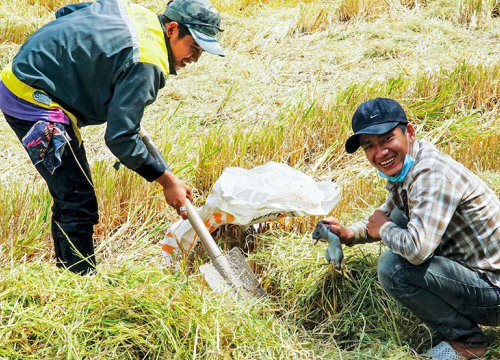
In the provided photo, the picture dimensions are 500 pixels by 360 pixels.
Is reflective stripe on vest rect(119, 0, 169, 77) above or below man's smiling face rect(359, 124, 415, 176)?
above

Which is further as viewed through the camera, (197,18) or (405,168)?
(197,18)

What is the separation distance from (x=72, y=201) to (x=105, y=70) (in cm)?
60

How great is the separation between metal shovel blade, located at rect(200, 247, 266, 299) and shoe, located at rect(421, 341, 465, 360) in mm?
793

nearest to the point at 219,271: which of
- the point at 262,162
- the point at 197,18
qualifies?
the point at 197,18

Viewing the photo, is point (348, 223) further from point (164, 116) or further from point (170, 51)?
point (164, 116)

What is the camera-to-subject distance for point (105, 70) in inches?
110

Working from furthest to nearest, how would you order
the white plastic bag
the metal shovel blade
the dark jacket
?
the white plastic bag → the metal shovel blade → the dark jacket

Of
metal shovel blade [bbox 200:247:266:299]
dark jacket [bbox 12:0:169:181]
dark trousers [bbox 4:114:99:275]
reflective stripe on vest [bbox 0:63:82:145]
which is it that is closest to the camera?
dark jacket [bbox 12:0:169:181]

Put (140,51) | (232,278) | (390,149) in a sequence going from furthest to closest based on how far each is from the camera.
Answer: (232,278) → (140,51) → (390,149)

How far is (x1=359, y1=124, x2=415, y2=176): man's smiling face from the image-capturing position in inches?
102

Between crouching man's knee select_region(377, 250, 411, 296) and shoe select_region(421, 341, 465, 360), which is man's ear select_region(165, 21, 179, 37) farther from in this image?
shoe select_region(421, 341, 465, 360)

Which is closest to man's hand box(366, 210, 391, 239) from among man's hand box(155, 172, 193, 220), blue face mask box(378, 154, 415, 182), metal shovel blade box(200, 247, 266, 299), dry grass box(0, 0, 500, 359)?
blue face mask box(378, 154, 415, 182)

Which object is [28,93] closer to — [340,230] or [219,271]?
[219,271]

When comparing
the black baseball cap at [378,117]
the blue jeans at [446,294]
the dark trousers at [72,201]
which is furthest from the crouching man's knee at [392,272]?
the dark trousers at [72,201]
